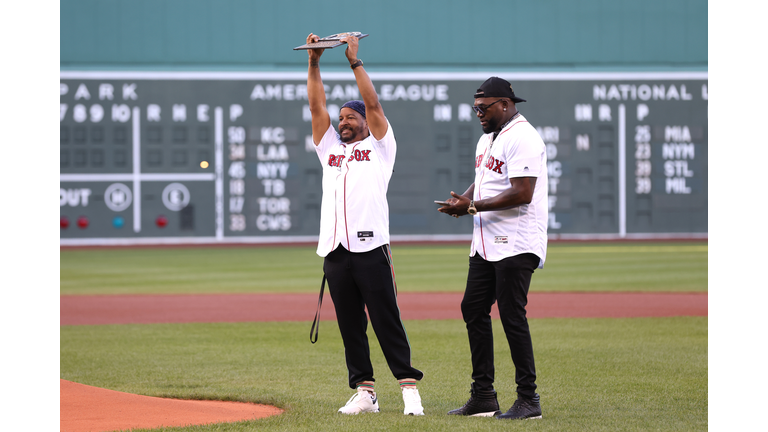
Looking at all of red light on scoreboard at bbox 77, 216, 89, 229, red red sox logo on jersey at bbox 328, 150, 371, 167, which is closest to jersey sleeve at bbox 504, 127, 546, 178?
red red sox logo on jersey at bbox 328, 150, 371, 167

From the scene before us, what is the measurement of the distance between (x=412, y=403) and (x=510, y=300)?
0.72 meters

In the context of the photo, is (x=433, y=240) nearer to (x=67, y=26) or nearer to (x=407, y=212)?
(x=407, y=212)

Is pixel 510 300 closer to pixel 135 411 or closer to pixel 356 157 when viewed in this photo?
pixel 356 157

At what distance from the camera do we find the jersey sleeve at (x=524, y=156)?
12.8 feet

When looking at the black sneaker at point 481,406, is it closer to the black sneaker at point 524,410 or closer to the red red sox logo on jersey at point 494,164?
the black sneaker at point 524,410

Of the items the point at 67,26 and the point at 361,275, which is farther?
the point at 67,26

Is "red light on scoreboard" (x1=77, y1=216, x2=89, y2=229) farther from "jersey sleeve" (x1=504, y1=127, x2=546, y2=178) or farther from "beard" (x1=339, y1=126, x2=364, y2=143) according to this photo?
"jersey sleeve" (x1=504, y1=127, x2=546, y2=178)

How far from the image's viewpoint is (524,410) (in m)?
3.91

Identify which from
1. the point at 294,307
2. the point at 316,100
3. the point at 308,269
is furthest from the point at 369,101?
the point at 308,269

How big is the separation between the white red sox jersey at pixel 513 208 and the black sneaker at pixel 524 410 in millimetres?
699

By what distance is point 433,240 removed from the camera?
71.9 ft

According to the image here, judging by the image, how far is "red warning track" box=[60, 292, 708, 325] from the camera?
934cm

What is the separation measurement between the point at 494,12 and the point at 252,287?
13.9 m

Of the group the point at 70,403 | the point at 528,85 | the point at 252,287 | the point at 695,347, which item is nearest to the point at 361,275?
the point at 70,403
